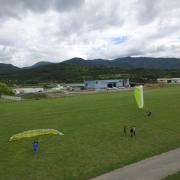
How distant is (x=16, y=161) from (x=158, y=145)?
9.92 metres

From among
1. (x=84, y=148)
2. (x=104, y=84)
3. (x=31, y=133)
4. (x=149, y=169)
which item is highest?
(x=104, y=84)

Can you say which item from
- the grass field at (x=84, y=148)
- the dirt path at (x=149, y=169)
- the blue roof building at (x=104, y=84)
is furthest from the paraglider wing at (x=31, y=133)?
the blue roof building at (x=104, y=84)

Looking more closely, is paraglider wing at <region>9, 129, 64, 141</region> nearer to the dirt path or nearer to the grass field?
the grass field

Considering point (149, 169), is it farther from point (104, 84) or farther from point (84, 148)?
point (104, 84)

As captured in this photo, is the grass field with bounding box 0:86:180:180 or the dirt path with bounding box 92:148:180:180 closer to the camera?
the dirt path with bounding box 92:148:180:180

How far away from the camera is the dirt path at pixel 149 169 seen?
11406 mm

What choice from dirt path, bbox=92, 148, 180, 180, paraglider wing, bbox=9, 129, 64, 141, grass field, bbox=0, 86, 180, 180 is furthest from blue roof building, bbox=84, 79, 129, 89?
dirt path, bbox=92, 148, 180, 180

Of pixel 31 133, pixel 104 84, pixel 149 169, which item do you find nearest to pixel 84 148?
pixel 149 169

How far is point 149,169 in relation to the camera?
12195 millimetres

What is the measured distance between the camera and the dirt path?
37.4 ft

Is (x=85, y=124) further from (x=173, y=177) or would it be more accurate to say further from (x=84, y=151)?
(x=173, y=177)

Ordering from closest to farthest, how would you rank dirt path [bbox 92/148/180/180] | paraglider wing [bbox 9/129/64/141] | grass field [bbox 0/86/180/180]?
dirt path [bbox 92/148/180/180] → grass field [bbox 0/86/180/180] → paraglider wing [bbox 9/129/64/141]

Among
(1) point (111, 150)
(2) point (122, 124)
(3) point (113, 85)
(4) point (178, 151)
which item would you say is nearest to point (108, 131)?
(2) point (122, 124)

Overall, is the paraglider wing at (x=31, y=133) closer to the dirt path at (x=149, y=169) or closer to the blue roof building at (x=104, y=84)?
the dirt path at (x=149, y=169)
